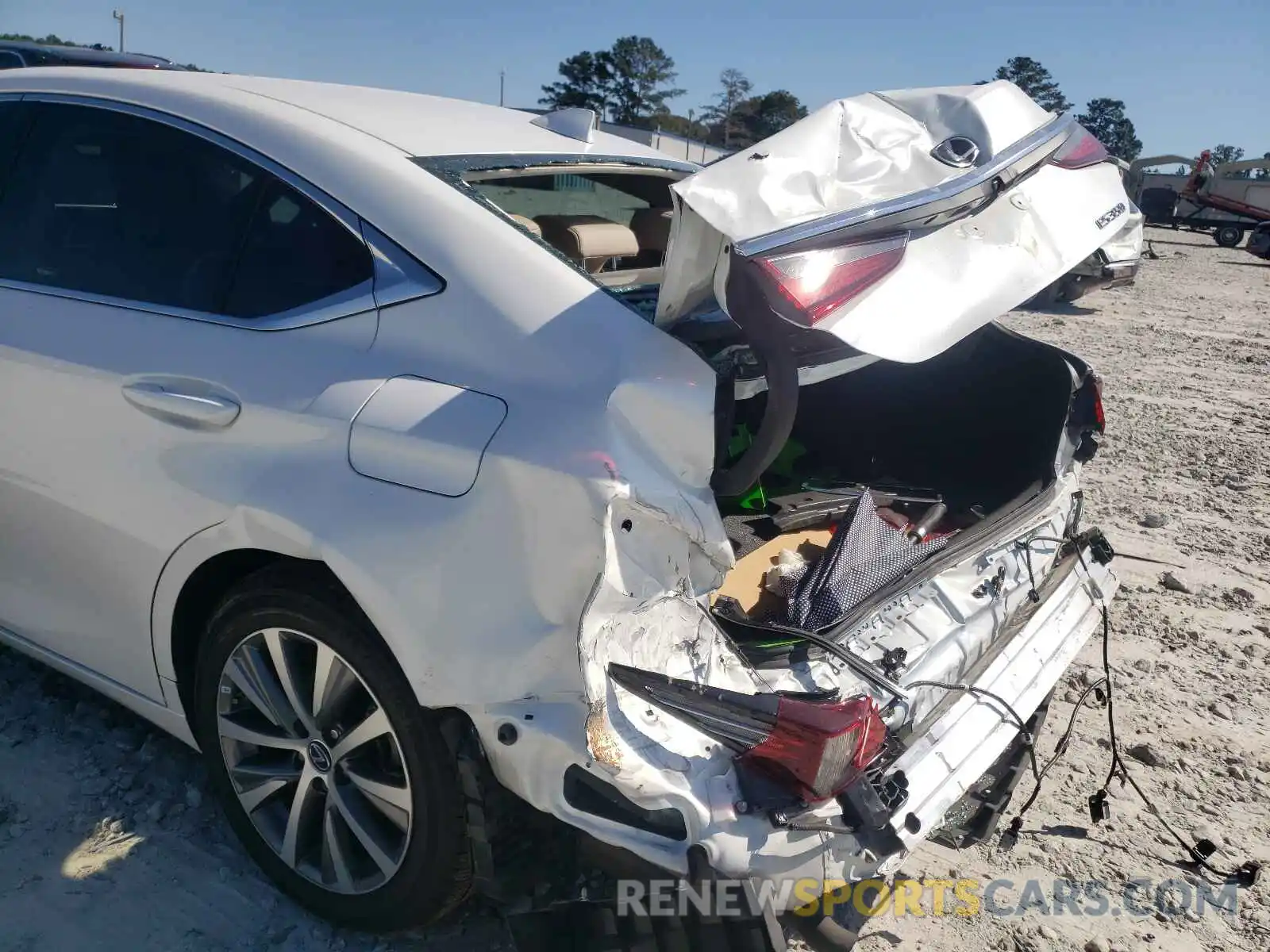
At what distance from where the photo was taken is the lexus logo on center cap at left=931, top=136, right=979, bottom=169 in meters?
2.07

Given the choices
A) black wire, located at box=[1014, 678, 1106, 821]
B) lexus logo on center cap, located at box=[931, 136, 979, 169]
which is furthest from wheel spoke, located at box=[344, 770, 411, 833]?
lexus logo on center cap, located at box=[931, 136, 979, 169]

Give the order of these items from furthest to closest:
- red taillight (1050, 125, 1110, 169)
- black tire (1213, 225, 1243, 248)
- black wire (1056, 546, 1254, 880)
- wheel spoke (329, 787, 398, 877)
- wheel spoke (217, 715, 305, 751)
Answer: black tire (1213, 225, 1243, 248), black wire (1056, 546, 1254, 880), red taillight (1050, 125, 1110, 169), wheel spoke (217, 715, 305, 751), wheel spoke (329, 787, 398, 877)

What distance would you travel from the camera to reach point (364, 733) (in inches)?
79.4

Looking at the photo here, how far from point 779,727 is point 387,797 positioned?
2.81 feet

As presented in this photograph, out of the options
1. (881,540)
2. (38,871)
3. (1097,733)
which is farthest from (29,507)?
(1097,733)

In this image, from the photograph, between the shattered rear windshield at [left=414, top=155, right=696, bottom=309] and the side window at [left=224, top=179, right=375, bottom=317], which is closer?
the side window at [left=224, top=179, right=375, bottom=317]

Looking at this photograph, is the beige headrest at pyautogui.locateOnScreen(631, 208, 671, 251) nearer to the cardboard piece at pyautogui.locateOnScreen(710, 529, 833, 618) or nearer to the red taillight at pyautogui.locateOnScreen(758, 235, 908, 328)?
the cardboard piece at pyautogui.locateOnScreen(710, 529, 833, 618)

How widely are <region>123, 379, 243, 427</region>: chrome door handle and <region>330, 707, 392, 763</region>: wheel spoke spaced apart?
0.69 m

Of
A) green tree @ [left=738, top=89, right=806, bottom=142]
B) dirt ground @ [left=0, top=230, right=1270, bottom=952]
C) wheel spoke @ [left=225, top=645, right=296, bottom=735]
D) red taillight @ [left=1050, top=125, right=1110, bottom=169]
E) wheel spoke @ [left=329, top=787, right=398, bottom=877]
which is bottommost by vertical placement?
dirt ground @ [left=0, top=230, right=1270, bottom=952]

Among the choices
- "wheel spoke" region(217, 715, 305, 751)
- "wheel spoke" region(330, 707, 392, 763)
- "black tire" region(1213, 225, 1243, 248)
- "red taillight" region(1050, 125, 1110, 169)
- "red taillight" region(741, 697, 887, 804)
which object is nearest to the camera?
"red taillight" region(741, 697, 887, 804)

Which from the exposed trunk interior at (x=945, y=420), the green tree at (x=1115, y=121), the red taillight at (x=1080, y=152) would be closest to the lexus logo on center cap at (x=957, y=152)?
the red taillight at (x=1080, y=152)

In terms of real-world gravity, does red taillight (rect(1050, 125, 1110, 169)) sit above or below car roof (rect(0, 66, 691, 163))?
above

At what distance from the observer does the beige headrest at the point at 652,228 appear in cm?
338

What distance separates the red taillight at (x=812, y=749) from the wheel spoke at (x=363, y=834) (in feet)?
2.79
